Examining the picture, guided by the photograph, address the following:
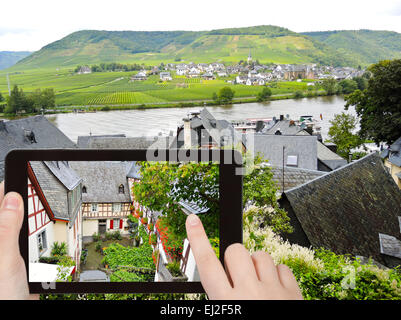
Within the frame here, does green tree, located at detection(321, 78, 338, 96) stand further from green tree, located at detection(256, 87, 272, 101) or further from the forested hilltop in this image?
green tree, located at detection(256, 87, 272, 101)

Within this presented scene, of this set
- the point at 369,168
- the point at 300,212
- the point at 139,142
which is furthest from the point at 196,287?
the point at 139,142

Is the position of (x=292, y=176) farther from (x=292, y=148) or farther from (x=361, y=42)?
(x=361, y=42)

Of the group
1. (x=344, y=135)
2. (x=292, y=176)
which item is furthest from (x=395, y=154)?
(x=292, y=176)

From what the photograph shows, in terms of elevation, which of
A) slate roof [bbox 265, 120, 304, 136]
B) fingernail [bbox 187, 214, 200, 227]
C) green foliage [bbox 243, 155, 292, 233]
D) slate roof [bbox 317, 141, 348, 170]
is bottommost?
slate roof [bbox 317, 141, 348, 170]

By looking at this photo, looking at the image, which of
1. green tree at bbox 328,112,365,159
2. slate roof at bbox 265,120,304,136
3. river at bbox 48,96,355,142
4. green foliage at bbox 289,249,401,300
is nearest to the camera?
green foliage at bbox 289,249,401,300

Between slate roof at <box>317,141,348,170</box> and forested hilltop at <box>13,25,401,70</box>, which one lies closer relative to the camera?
slate roof at <box>317,141,348,170</box>

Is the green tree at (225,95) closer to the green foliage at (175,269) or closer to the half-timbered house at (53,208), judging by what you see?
the half-timbered house at (53,208)

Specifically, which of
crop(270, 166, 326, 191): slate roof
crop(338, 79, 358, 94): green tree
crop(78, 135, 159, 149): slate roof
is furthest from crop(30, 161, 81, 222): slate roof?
crop(338, 79, 358, 94): green tree

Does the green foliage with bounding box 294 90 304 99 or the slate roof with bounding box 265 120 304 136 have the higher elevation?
the green foliage with bounding box 294 90 304 99
